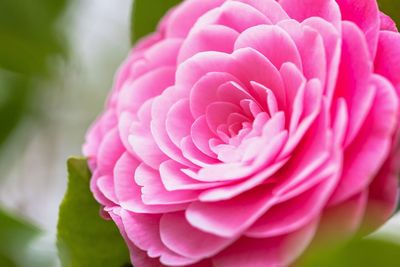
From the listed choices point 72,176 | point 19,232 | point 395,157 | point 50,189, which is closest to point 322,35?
point 395,157

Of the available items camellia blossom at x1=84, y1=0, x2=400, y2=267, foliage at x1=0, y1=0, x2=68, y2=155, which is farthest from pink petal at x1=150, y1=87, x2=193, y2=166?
foliage at x1=0, y1=0, x2=68, y2=155

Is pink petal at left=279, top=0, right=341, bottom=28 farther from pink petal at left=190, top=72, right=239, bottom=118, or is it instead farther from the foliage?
the foliage

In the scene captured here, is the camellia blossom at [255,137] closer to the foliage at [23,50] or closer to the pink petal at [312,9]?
the pink petal at [312,9]

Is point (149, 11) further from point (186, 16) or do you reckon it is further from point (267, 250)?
point (267, 250)

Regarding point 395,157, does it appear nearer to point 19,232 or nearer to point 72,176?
point 72,176

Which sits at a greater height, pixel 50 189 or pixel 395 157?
pixel 395 157

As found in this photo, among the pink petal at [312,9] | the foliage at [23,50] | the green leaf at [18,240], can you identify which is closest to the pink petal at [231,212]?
the pink petal at [312,9]
